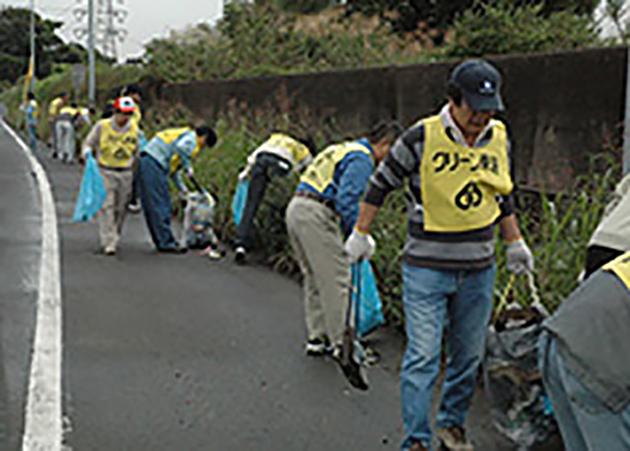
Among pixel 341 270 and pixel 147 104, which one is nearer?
pixel 341 270

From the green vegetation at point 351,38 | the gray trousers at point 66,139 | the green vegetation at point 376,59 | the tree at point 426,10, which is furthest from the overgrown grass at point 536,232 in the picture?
the gray trousers at point 66,139

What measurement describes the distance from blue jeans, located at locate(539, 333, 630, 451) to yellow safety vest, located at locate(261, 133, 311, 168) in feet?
22.0

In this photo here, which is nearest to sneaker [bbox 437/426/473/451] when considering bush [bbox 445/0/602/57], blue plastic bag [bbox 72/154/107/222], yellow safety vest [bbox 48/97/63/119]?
blue plastic bag [bbox 72/154/107/222]

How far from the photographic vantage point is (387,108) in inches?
462

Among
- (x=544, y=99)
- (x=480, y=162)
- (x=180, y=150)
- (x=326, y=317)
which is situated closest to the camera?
(x=480, y=162)

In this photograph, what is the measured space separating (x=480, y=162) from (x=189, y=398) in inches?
94.0

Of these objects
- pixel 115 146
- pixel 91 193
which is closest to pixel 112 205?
pixel 91 193

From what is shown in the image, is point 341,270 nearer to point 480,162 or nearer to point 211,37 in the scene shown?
point 480,162

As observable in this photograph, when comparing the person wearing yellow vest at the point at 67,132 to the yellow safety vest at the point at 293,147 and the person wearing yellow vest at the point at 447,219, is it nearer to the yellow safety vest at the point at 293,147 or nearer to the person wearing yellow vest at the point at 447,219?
the yellow safety vest at the point at 293,147

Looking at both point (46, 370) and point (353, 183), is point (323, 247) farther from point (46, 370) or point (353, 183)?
point (46, 370)

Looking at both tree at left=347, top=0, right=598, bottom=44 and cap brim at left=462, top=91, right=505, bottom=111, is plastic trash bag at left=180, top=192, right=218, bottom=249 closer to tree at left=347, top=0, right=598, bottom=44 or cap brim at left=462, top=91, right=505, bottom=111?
cap brim at left=462, top=91, right=505, bottom=111

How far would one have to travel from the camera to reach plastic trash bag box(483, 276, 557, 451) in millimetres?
4582

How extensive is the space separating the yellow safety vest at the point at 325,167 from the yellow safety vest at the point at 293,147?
2334 mm

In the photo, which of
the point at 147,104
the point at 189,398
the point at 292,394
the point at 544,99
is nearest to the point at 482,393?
the point at 292,394
